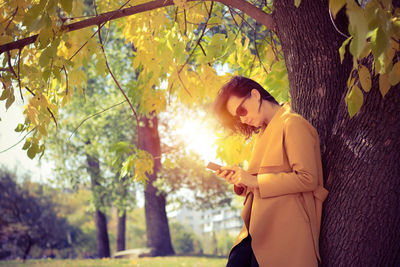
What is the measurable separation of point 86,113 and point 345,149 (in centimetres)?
1343

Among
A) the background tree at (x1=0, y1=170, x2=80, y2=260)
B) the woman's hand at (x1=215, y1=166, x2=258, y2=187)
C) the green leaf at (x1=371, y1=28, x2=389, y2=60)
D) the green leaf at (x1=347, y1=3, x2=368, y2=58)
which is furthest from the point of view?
the background tree at (x1=0, y1=170, x2=80, y2=260)

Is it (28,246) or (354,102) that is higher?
(354,102)

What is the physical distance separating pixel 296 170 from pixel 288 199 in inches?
6.4

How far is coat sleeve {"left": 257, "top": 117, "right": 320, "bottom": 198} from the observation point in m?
2.11

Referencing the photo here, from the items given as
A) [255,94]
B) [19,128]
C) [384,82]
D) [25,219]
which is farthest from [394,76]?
[25,219]

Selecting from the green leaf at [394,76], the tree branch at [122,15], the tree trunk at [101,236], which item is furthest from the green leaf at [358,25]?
the tree trunk at [101,236]

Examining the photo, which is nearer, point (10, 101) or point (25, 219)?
point (10, 101)

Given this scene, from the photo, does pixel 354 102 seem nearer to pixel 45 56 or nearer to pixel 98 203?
pixel 45 56

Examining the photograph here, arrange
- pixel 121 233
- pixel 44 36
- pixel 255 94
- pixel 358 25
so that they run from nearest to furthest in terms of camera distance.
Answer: pixel 358 25, pixel 44 36, pixel 255 94, pixel 121 233

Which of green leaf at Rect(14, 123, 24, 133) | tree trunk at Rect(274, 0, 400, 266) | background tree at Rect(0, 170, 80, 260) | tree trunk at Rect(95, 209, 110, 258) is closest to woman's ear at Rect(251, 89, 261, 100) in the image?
tree trunk at Rect(274, 0, 400, 266)

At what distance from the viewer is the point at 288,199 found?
2.18 m

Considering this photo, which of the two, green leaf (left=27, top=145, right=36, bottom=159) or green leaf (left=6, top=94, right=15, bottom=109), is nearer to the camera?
green leaf (left=6, top=94, right=15, bottom=109)

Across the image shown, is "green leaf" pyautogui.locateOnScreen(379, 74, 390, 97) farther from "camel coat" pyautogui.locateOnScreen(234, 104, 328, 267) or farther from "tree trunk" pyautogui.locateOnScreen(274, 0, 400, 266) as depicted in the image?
"camel coat" pyautogui.locateOnScreen(234, 104, 328, 267)

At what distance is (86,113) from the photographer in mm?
14844
